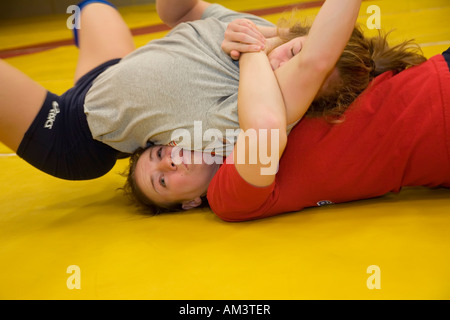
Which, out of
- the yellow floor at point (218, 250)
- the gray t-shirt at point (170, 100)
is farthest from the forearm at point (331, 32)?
the yellow floor at point (218, 250)

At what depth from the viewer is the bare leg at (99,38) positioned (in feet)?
6.47

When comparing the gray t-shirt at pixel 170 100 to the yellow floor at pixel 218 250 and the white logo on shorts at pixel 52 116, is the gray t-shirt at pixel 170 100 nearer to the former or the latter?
the white logo on shorts at pixel 52 116

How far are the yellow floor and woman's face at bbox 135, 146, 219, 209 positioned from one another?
0.06 metres

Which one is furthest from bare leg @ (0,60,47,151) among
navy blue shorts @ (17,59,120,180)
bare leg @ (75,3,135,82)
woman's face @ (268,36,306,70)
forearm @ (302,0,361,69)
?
forearm @ (302,0,361,69)

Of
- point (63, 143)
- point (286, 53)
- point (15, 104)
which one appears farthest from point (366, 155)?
point (15, 104)

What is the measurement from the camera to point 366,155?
1.43 meters

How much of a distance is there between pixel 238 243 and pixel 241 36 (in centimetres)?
60

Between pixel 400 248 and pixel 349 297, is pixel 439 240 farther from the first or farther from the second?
pixel 349 297

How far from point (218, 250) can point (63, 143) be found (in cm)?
67

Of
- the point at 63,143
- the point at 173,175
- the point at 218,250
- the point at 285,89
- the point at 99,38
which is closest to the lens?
the point at 218,250

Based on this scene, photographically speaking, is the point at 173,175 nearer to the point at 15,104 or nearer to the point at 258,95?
the point at 258,95

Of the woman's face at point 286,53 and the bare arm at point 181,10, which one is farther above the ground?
the bare arm at point 181,10

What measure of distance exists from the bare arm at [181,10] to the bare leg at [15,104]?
2.00 ft
